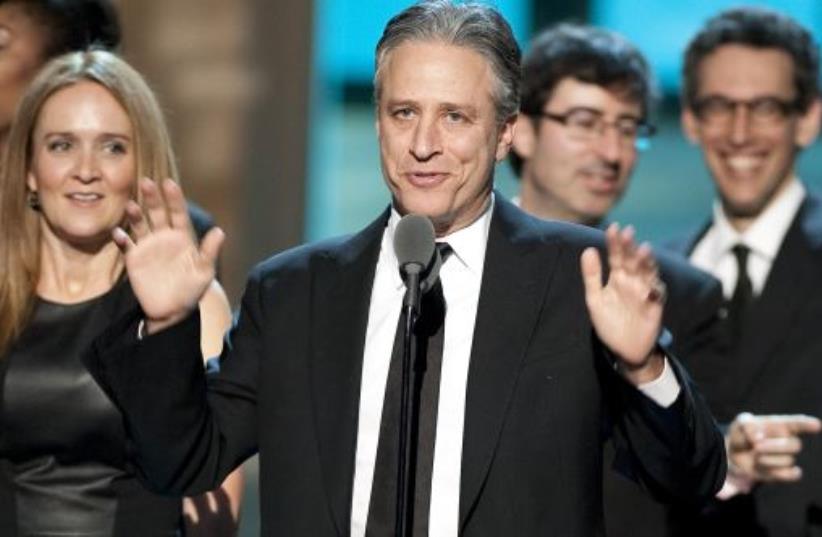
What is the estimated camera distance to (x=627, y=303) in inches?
124

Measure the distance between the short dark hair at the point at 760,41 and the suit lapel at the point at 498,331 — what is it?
209 centimetres

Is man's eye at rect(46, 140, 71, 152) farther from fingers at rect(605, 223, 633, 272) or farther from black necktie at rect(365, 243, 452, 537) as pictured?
fingers at rect(605, 223, 633, 272)

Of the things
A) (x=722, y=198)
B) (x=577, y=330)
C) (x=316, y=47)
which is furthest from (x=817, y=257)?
(x=316, y=47)

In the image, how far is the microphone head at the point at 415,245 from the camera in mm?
3119

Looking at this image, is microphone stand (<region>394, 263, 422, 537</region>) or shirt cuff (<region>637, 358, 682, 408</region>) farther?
shirt cuff (<region>637, 358, 682, 408</region>)

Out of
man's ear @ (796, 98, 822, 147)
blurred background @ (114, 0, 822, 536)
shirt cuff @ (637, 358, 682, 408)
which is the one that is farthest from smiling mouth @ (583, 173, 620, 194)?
blurred background @ (114, 0, 822, 536)

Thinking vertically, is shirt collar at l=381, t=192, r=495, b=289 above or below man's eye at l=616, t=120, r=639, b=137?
below

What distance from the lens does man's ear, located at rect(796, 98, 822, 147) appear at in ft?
17.5

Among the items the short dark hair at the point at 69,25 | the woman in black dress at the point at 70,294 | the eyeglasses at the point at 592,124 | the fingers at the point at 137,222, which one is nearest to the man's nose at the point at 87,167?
the woman in black dress at the point at 70,294

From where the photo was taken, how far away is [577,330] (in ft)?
11.0

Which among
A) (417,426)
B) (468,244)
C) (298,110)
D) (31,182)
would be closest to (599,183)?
(31,182)

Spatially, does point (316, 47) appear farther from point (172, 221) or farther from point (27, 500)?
point (172, 221)

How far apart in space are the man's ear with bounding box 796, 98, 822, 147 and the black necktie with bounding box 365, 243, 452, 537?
219cm

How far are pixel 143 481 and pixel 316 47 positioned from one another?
4.82 meters
